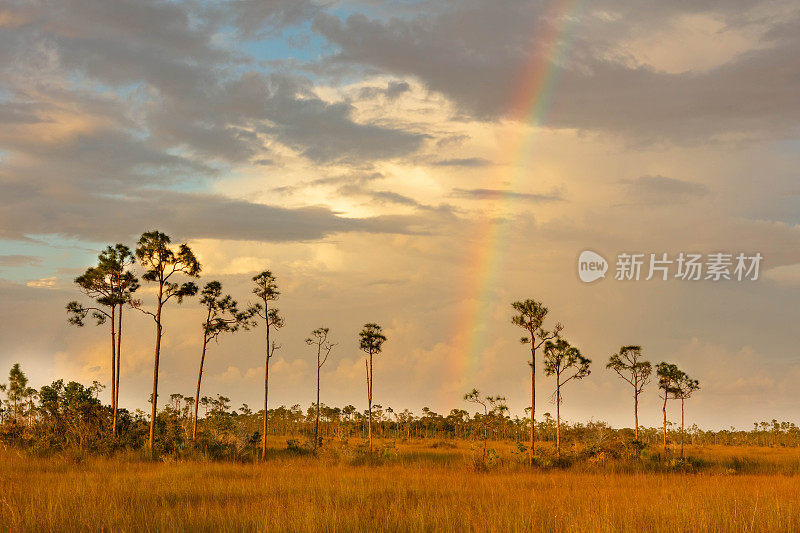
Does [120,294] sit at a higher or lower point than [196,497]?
higher

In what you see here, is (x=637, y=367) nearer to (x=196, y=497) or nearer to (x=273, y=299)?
(x=273, y=299)

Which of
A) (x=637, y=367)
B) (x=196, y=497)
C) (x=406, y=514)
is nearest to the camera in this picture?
(x=406, y=514)

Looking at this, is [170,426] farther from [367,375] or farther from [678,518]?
[678,518]

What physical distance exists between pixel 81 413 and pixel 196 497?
25.3m

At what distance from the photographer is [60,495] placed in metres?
14.9

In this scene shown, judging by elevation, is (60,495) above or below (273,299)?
below

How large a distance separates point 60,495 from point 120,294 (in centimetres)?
2777

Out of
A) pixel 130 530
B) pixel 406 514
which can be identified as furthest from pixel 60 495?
pixel 406 514

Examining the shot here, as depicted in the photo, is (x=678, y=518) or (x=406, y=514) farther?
(x=406, y=514)

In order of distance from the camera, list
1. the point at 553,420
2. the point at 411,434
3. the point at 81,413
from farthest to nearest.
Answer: the point at 411,434, the point at 553,420, the point at 81,413

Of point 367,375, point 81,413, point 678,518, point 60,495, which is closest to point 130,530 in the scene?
point 60,495

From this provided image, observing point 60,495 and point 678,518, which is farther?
point 60,495

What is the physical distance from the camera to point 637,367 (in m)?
54.3

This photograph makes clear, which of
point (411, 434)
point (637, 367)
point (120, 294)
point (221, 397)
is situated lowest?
point (411, 434)
